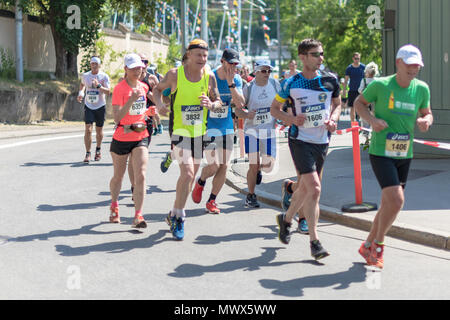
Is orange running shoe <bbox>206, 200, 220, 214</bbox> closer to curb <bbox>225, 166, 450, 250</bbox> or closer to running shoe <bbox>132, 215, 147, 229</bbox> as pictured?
curb <bbox>225, 166, 450, 250</bbox>

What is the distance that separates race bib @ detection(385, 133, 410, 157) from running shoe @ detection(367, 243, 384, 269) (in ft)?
2.63

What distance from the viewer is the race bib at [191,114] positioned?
7.73 metres

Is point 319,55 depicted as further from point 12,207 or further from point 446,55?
point 446,55

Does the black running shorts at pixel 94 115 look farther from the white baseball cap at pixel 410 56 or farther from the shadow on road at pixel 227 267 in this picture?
the white baseball cap at pixel 410 56

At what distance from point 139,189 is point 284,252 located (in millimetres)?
1857

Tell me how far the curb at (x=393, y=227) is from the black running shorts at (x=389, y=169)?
1229 millimetres

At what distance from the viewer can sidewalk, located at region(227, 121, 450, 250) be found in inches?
306

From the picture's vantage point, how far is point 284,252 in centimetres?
713

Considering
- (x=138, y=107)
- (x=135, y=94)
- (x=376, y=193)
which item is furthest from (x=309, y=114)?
(x=376, y=193)

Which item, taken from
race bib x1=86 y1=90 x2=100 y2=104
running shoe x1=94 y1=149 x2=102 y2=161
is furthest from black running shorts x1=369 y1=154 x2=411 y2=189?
running shoe x1=94 y1=149 x2=102 y2=161

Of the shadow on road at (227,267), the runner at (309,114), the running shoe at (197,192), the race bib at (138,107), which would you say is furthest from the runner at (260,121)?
the shadow on road at (227,267)

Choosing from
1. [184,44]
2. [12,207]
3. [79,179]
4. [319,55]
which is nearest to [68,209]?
[12,207]

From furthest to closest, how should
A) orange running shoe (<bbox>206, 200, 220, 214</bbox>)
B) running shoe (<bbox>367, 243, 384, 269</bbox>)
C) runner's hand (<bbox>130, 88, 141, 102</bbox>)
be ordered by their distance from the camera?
orange running shoe (<bbox>206, 200, 220, 214</bbox>) → runner's hand (<bbox>130, 88, 141, 102</bbox>) → running shoe (<bbox>367, 243, 384, 269</bbox>)

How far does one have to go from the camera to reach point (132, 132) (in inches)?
325
